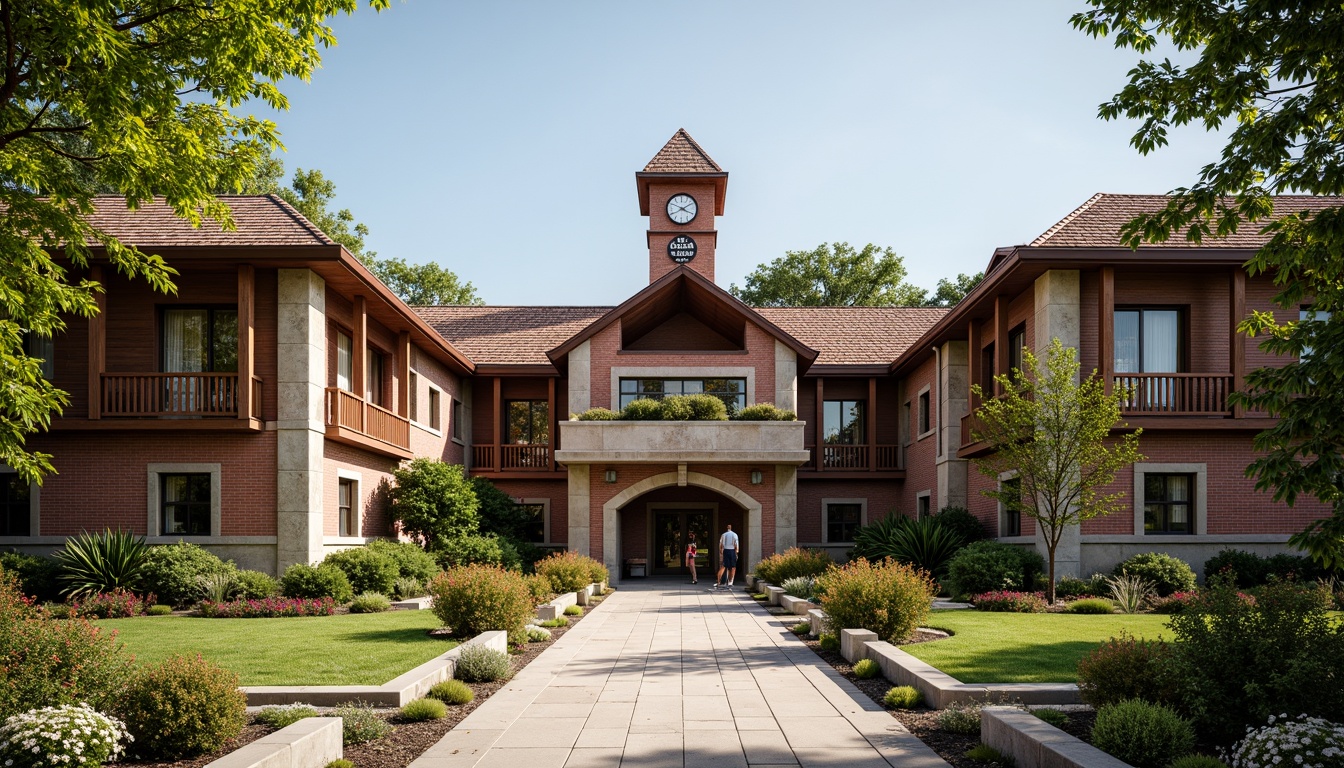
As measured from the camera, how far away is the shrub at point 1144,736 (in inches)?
277

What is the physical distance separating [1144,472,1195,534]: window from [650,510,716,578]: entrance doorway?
15210 millimetres

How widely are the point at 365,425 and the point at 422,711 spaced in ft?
50.1

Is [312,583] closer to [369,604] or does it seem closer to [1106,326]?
[369,604]

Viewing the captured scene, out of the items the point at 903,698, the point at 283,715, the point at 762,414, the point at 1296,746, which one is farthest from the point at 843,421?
the point at 1296,746

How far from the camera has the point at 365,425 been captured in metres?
23.5

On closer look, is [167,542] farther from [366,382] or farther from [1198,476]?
[1198,476]

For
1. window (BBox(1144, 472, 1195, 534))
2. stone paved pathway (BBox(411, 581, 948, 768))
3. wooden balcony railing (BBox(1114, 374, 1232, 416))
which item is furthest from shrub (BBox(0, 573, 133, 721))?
window (BBox(1144, 472, 1195, 534))

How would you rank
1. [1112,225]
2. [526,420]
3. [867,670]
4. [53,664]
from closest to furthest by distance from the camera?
[53,664] → [867,670] → [1112,225] → [526,420]

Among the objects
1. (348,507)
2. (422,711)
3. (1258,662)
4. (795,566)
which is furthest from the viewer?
(348,507)

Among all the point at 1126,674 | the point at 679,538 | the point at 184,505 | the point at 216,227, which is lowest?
the point at 679,538

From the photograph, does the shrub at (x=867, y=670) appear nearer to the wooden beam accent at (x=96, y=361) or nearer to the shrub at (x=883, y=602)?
the shrub at (x=883, y=602)

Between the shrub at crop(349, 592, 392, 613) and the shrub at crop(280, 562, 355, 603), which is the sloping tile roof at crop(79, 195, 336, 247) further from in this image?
the shrub at crop(349, 592, 392, 613)

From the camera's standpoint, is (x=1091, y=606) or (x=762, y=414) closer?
(x=1091, y=606)

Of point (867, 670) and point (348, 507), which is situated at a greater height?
Answer: point (348, 507)
